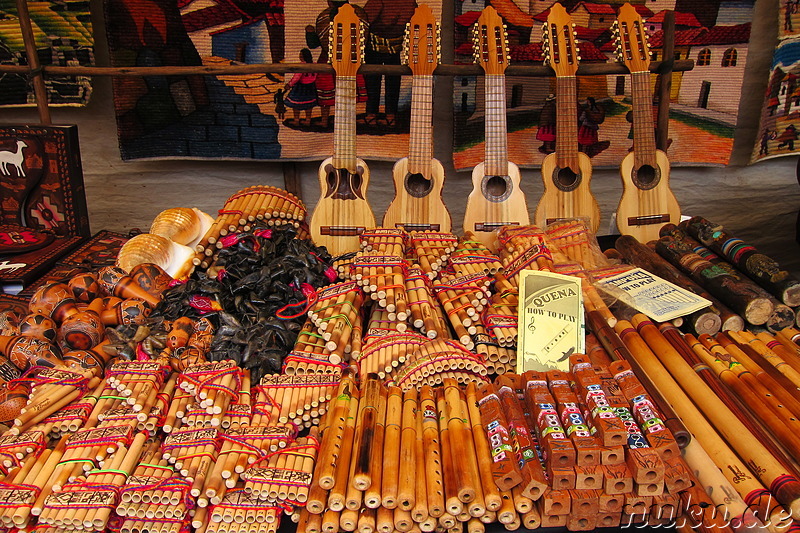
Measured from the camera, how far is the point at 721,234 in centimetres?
303

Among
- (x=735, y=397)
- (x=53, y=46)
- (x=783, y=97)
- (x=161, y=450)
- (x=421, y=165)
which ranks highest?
(x=53, y=46)

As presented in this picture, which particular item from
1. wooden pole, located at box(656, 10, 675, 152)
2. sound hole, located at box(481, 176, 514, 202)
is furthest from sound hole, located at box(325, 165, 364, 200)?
wooden pole, located at box(656, 10, 675, 152)

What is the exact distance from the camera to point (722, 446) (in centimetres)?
185

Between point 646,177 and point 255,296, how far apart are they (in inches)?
108

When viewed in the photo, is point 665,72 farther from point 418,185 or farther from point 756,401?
point 756,401

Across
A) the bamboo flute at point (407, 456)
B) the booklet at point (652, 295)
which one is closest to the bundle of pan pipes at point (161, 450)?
the bamboo flute at point (407, 456)

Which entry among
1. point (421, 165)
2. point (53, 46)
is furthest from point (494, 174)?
point (53, 46)

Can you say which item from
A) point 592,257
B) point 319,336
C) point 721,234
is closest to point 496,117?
point 592,257

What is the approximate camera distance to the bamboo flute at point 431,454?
168cm

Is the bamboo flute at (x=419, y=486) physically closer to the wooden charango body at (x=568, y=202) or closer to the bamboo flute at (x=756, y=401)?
the bamboo flute at (x=756, y=401)

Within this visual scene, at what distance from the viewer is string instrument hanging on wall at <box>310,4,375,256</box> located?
11.6 ft

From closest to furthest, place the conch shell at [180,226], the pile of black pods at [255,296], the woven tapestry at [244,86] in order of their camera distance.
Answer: the pile of black pods at [255,296]
the conch shell at [180,226]
the woven tapestry at [244,86]

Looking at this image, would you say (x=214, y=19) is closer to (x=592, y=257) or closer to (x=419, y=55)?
(x=419, y=55)

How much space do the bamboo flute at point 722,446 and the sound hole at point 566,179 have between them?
1568 millimetres
